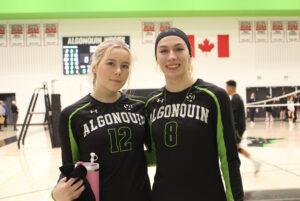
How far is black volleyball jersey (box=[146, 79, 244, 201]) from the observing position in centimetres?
140

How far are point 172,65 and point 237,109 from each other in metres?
3.69

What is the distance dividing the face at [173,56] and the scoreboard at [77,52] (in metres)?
11.6

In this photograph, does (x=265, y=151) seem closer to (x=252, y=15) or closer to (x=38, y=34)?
(x=252, y=15)

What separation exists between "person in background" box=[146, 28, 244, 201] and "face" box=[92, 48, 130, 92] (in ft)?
0.82

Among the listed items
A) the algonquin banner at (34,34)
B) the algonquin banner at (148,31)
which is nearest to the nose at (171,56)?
the algonquin banner at (148,31)

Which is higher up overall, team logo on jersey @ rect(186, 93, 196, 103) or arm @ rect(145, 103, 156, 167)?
team logo on jersey @ rect(186, 93, 196, 103)

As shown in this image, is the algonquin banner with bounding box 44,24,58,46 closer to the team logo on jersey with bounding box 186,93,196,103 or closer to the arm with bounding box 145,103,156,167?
the arm with bounding box 145,103,156,167

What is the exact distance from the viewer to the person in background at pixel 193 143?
1.41m

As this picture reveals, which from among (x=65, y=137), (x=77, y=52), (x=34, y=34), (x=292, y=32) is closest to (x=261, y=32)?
(x=292, y=32)

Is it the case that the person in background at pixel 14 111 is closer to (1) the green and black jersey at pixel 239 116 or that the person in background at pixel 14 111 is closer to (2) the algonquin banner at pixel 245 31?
(1) the green and black jersey at pixel 239 116

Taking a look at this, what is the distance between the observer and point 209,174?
1415 millimetres

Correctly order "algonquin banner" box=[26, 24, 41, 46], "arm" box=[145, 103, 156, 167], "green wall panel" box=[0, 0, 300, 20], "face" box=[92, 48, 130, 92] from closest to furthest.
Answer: "face" box=[92, 48, 130, 92] < "arm" box=[145, 103, 156, 167] < "green wall panel" box=[0, 0, 300, 20] < "algonquin banner" box=[26, 24, 41, 46]

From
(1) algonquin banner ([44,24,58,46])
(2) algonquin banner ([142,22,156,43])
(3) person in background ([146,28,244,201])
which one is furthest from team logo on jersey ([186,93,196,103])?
(1) algonquin banner ([44,24,58,46])

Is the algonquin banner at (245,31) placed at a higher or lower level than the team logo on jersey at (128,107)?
higher
